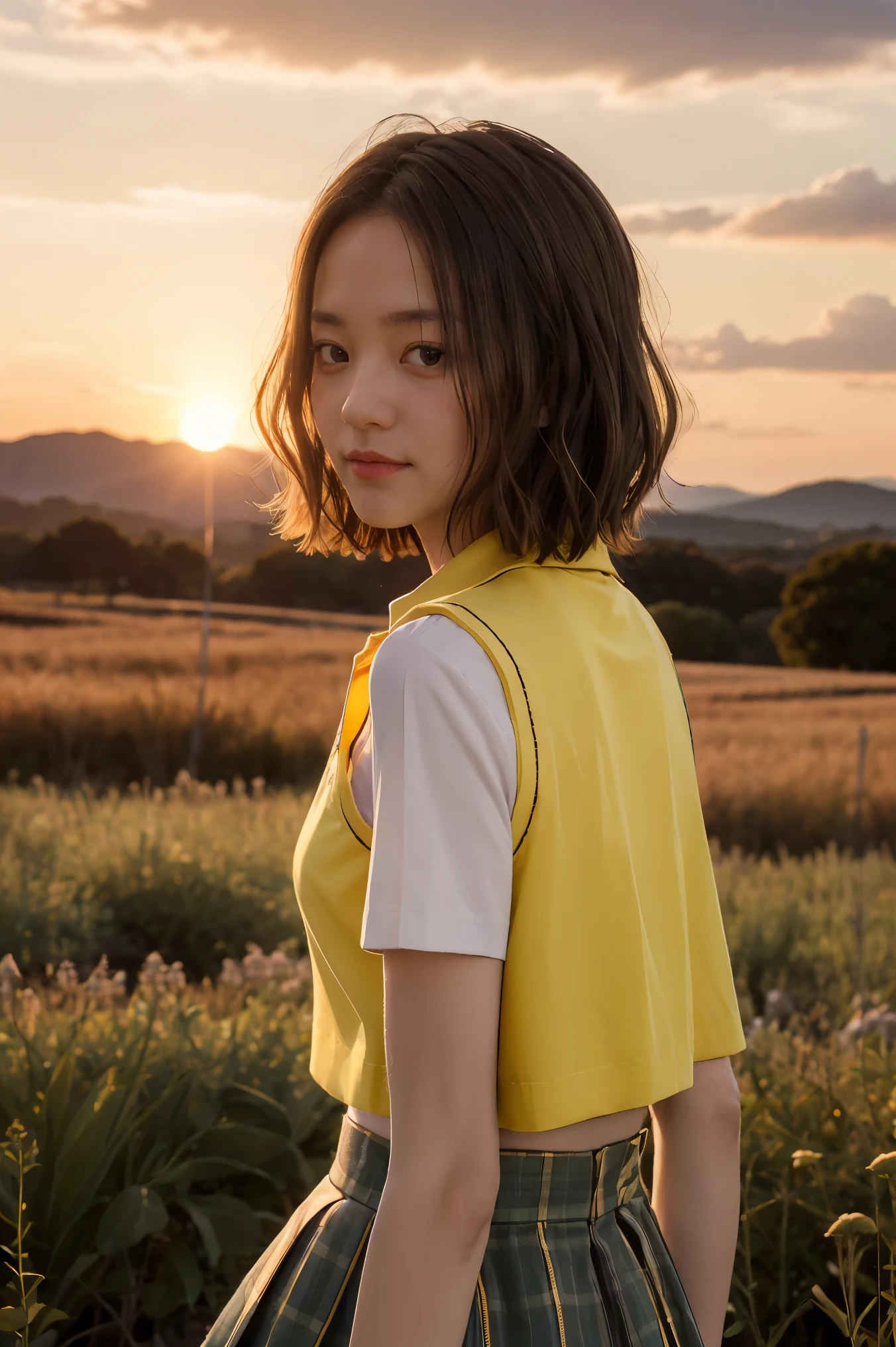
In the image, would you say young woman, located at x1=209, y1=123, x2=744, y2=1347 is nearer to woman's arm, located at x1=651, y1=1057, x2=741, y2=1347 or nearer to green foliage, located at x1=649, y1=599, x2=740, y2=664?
woman's arm, located at x1=651, y1=1057, x2=741, y2=1347

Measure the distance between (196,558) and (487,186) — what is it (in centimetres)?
1222

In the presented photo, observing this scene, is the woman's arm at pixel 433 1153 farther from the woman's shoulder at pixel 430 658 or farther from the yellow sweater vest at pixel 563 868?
the woman's shoulder at pixel 430 658

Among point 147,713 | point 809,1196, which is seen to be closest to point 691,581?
point 147,713

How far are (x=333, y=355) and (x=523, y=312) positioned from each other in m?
0.20

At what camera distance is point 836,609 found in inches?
445

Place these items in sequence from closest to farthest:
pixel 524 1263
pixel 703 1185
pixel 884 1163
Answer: pixel 524 1263 < pixel 703 1185 < pixel 884 1163

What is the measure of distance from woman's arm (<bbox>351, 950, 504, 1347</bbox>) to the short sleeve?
0.02 m

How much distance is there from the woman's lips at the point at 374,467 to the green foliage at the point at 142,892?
13.4 ft

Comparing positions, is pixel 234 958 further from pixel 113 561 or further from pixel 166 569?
pixel 113 561

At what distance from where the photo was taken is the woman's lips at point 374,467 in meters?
1.13

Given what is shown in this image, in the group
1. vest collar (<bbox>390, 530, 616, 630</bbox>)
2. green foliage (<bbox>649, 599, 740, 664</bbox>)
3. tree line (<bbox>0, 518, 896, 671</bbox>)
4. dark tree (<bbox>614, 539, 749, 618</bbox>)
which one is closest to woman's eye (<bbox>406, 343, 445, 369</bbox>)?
vest collar (<bbox>390, 530, 616, 630</bbox>)

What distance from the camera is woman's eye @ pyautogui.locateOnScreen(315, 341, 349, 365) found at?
3.88 feet

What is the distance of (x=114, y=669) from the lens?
11.1 metres

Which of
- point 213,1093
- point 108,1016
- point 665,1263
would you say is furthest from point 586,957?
point 108,1016
